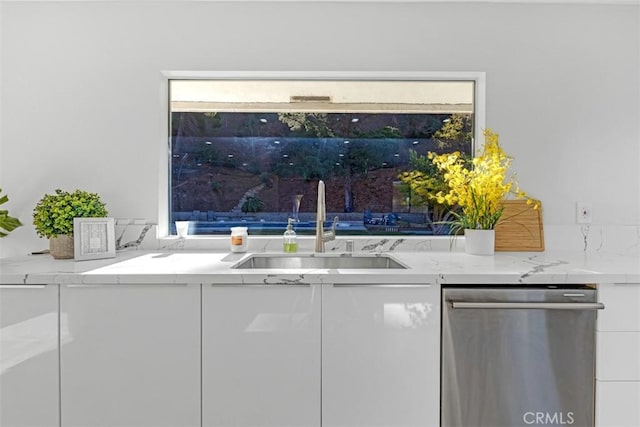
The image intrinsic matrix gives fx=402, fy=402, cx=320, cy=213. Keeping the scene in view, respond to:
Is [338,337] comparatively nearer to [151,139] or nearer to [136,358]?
[136,358]

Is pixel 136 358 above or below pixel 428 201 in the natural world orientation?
below

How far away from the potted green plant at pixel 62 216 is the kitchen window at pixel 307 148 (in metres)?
0.46

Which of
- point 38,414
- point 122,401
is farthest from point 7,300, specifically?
point 122,401

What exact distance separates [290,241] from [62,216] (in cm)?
110

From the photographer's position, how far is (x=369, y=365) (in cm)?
152

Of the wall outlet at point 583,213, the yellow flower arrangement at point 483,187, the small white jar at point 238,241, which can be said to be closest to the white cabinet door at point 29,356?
the small white jar at point 238,241

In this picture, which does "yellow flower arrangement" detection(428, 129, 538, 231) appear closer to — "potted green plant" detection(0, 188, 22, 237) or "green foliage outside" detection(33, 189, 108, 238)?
"green foliage outside" detection(33, 189, 108, 238)

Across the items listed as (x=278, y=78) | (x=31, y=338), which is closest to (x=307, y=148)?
(x=278, y=78)

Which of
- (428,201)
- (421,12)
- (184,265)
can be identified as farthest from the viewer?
(428,201)

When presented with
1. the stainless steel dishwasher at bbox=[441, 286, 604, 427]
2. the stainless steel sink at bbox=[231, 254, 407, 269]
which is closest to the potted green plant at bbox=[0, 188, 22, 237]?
the stainless steel sink at bbox=[231, 254, 407, 269]

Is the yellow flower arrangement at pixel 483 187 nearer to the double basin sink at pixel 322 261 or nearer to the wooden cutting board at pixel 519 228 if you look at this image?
the wooden cutting board at pixel 519 228

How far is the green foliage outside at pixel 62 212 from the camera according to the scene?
192 centimetres

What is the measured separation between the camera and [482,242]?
2.02 metres

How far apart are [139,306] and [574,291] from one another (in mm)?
1647
